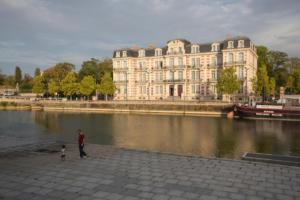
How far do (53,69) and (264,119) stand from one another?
68.4 meters

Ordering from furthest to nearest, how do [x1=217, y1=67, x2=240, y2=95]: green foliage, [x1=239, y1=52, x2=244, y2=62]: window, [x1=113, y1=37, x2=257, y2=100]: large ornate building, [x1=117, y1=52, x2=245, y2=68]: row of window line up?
[x1=113, y1=37, x2=257, y2=100]: large ornate building → [x1=117, y1=52, x2=245, y2=68]: row of window → [x1=239, y1=52, x2=244, y2=62]: window → [x1=217, y1=67, x2=240, y2=95]: green foliage

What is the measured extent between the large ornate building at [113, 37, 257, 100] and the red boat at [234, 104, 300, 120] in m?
13.4

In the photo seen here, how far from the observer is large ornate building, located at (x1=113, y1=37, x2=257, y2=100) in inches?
2347

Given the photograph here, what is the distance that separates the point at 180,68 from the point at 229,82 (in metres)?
14.6

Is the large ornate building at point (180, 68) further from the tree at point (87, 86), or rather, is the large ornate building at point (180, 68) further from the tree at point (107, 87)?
the tree at point (87, 86)

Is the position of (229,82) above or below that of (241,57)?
below

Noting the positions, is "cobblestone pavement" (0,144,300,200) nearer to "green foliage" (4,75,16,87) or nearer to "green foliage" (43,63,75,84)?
"green foliage" (43,63,75,84)

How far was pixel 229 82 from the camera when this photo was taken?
179ft

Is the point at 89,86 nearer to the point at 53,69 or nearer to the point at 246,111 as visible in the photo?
the point at 53,69

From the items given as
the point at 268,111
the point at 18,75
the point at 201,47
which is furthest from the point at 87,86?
the point at 18,75

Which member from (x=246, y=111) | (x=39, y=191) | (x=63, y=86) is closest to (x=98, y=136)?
(x=39, y=191)

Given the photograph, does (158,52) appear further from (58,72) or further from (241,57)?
(58,72)

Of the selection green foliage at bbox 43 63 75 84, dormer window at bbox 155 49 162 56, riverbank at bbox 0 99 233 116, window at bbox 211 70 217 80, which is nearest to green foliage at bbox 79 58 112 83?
green foliage at bbox 43 63 75 84

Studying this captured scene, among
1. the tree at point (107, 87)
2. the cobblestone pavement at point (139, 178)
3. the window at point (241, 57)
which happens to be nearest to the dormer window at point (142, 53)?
the tree at point (107, 87)
